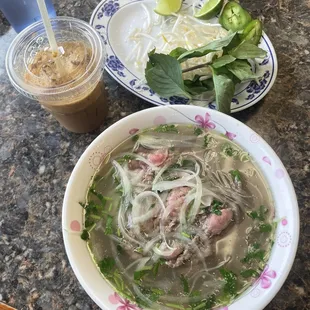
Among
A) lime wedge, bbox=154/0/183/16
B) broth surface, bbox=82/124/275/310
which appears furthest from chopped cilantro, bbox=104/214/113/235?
lime wedge, bbox=154/0/183/16

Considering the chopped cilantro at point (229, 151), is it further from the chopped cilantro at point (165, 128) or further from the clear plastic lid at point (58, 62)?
the clear plastic lid at point (58, 62)

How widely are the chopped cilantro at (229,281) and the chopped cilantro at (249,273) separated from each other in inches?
0.7

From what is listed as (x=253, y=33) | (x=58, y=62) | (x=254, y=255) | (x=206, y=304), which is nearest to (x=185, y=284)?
(x=206, y=304)

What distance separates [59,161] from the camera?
122 centimetres

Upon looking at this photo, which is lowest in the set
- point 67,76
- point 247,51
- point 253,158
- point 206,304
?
point 206,304

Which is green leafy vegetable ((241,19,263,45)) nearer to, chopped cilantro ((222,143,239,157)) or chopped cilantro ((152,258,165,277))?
chopped cilantro ((222,143,239,157))

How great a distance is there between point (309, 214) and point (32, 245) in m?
0.71

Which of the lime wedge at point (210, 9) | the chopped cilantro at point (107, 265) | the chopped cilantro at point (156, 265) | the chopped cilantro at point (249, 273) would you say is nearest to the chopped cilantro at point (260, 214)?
the chopped cilantro at point (249, 273)

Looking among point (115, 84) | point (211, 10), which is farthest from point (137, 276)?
point (211, 10)

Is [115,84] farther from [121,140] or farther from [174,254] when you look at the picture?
[174,254]

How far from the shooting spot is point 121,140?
1.07 meters

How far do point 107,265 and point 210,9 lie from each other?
2.94 ft

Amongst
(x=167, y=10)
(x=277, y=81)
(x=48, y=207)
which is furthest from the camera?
(x=167, y=10)

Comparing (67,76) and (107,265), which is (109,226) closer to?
(107,265)
